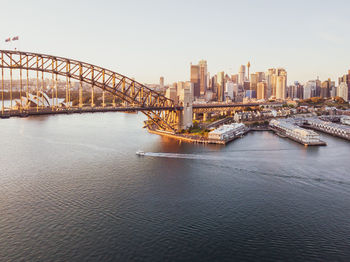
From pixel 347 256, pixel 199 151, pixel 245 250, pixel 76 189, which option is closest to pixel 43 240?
pixel 76 189

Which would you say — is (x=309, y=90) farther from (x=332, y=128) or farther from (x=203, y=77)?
(x=332, y=128)

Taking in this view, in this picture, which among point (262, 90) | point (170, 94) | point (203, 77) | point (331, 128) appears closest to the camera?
point (331, 128)

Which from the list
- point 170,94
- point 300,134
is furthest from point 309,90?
point 300,134

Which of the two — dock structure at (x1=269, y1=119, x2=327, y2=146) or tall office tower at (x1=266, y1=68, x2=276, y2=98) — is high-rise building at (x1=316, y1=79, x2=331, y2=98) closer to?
tall office tower at (x1=266, y1=68, x2=276, y2=98)

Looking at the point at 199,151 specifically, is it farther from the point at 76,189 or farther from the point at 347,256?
the point at 347,256

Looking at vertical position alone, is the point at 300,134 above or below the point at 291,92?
below

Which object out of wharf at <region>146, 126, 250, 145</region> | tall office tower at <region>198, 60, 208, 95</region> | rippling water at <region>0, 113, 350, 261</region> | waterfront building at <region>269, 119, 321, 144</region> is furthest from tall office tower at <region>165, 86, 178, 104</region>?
tall office tower at <region>198, 60, 208, 95</region>

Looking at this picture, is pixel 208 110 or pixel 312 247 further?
pixel 208 110
